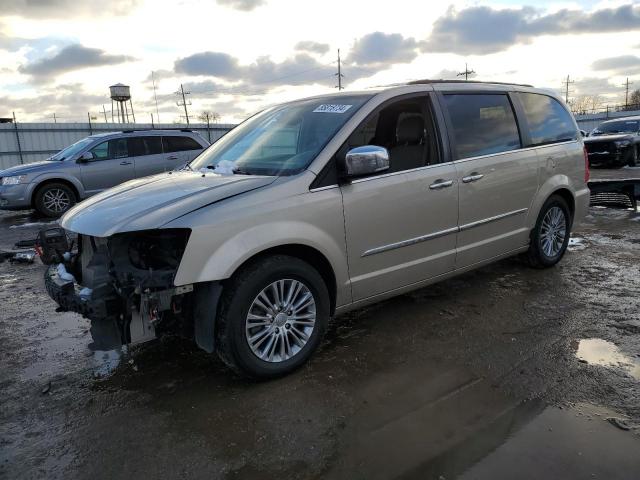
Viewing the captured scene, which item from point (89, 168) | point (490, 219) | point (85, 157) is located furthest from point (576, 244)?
point (85, 157)

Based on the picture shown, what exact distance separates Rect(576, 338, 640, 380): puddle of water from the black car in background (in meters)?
13.4

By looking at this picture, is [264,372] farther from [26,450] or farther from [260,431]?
[26,450]

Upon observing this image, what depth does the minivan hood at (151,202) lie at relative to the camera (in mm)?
3016

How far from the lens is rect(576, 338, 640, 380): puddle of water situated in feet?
10.9

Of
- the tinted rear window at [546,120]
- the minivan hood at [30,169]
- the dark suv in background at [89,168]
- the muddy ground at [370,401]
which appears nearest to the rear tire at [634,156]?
the tinted rear window at [546,120]

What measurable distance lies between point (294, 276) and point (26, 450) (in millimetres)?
1757

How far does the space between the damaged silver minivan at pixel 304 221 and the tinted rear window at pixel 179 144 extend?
7.62 metres

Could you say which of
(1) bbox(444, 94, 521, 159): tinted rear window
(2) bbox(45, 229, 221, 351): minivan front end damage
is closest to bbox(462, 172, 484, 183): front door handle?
(1) bbox(444, 94, 521, 159): tinted rear window

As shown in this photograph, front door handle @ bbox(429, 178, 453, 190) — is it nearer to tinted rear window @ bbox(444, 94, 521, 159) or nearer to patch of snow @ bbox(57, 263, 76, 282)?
tinted rear window @ bbox(444, 94, 521, 159)

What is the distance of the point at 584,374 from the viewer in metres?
3.25

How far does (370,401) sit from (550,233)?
3.34 meters

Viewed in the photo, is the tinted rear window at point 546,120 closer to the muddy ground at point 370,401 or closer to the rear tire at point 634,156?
the muddy ground at point 370,401

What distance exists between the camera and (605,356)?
3.49 m

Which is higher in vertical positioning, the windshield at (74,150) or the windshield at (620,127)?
the windshield at (74,150)
